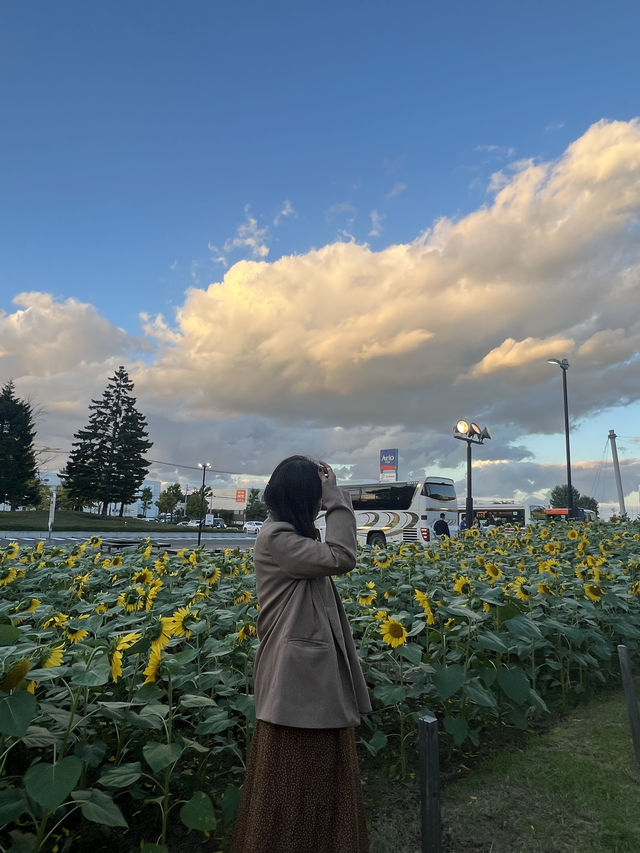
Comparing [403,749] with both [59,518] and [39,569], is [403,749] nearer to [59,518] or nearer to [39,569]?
[39,569]

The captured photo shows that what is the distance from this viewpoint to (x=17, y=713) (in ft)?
5.26

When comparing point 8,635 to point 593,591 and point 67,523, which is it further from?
point 67,523

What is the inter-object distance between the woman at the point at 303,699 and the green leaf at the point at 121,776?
41 cm

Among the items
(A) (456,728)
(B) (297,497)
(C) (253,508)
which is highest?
(C) (253,508)

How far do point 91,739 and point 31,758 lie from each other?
1.15 ft

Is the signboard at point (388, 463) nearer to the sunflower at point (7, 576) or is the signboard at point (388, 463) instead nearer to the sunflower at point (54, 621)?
the sunflower at point (7, 576)

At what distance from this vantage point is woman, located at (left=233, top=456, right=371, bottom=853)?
1.86 meters

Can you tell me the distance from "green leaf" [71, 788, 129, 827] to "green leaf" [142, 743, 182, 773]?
6.2 inches

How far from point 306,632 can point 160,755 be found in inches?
26.4

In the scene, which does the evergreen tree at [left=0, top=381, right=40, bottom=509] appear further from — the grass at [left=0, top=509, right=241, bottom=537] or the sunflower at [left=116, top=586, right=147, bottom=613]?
the sunflower at [left=116, top=586, right=147, bottom=613]

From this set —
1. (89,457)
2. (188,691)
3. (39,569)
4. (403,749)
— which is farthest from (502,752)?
(89,457)

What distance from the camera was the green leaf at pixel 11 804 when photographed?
1675 mm

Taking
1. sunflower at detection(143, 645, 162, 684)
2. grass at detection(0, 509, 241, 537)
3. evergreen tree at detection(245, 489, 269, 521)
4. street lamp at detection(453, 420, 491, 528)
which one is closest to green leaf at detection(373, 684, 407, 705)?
sunflower at detection(143, 645, 162, 684)

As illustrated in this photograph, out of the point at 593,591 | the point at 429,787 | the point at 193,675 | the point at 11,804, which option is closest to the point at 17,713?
the point at 11,804
